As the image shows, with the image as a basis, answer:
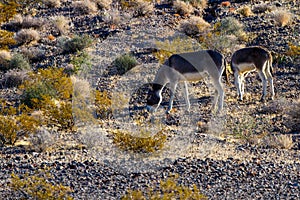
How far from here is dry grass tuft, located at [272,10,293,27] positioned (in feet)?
82.9

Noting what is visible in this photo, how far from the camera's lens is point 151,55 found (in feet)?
75.5

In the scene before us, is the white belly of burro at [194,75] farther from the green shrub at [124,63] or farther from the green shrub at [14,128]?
the green shrub at [124,63]

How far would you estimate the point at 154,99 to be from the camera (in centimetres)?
1706

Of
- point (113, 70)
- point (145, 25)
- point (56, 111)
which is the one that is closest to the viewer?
point (56, 111)

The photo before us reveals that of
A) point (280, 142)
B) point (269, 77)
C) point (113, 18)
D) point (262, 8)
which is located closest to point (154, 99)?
point (269, 77)

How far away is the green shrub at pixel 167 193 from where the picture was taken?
10.0 metres

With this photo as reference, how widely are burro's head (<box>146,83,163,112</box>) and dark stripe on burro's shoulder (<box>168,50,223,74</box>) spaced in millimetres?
728

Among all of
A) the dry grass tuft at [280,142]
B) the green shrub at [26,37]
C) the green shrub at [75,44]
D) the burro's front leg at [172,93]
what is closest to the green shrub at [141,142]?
the dry grass tuft at [280,142]

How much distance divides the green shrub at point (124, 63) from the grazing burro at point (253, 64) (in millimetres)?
4112

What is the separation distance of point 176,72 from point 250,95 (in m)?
3.07

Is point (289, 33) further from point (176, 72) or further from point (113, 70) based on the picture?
point (176, 72)

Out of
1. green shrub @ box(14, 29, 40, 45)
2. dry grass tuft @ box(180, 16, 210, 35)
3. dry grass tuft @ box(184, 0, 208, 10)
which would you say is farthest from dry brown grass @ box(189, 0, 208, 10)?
green shrub @ box(14, 29, 40, 45)

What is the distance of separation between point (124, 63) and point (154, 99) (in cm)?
495

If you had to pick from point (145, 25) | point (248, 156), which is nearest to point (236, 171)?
point (248, 156)
